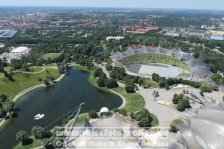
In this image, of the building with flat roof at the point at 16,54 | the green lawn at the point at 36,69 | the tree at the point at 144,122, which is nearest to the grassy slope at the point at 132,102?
the tree at the point at 144,122

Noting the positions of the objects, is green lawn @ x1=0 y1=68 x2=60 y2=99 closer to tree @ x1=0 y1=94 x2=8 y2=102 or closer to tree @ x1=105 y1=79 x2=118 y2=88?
tree @ x1=0 y1=94 x2=8 y2=102

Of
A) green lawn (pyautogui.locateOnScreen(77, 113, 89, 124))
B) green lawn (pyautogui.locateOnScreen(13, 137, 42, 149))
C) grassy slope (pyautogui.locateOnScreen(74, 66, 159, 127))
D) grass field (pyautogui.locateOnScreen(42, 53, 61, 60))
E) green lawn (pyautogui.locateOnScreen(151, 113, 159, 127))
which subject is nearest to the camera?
green lawn (pyautogui.locateOnScreen(13, 137, 42, 149))

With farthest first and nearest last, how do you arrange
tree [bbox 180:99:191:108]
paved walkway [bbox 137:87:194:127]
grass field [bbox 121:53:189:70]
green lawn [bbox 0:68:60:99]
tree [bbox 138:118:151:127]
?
grass field [bbox 121:53:189:70] → green lawn [bbox 0:68:60:99] → tree [bbox 180:99:191:108] → paved walkway [bbox 137:87:194:127] → tree [bbox 138:118:151:127]

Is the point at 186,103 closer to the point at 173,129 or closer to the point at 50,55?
the point at 173,129

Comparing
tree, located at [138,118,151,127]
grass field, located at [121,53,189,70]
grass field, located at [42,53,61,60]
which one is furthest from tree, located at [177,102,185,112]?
grass field, located at [42,53,61,60]

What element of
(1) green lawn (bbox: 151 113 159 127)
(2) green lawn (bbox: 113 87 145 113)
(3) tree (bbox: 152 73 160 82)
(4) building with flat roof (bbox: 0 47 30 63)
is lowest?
(4) building with flat roof (bbox: 0 47 30 63)

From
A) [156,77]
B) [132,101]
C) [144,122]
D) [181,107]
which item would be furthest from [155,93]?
[144,122]

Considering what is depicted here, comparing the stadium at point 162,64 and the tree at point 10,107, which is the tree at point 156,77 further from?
the tree at point 10,107
